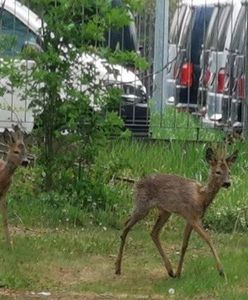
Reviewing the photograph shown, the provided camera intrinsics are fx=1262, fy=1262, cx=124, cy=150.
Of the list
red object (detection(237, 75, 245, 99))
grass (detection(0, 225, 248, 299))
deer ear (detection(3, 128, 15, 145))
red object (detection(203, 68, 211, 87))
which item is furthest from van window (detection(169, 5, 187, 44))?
deer ear (detection(3, 128, 15, 145))

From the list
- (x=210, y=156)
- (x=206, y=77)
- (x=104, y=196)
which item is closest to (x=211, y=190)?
A: (x=210, y=156)

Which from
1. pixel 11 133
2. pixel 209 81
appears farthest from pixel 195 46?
pixel 11 133

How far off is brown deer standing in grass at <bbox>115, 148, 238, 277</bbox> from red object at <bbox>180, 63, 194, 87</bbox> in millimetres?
8709

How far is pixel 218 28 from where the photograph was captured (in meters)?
20.6

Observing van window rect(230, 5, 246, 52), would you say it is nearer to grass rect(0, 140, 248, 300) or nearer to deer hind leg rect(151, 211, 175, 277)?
grass rect(0, 140, 248, 300)

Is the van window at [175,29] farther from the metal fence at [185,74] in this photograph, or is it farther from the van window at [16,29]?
the van window at [16,29]

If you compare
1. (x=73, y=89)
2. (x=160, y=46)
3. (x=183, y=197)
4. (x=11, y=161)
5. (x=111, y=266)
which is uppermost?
(x=160, y=46)

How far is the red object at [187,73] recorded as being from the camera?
20703mm

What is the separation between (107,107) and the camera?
15.0 m

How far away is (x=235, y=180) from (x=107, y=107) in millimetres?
2036

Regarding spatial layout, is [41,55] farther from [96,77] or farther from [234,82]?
[234,82]

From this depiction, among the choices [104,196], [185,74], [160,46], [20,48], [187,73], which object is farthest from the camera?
→ [185,74]

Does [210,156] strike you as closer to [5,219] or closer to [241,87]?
[5,219]

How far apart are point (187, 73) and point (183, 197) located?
9.37 metres
